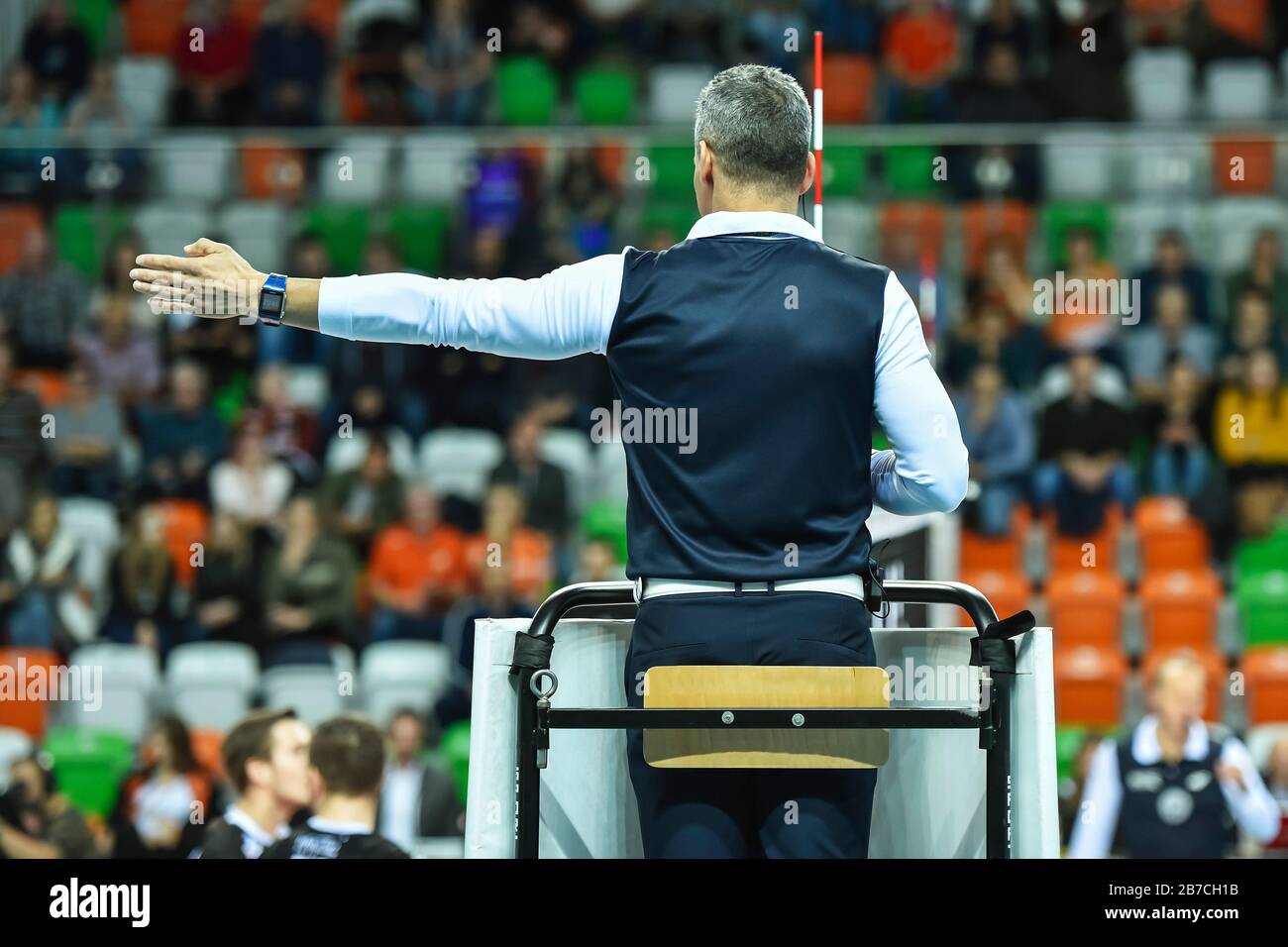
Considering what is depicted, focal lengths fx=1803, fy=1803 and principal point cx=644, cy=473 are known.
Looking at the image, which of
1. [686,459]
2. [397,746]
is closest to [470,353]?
[397,746]

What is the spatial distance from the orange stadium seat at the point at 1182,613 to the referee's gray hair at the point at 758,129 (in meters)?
6.32

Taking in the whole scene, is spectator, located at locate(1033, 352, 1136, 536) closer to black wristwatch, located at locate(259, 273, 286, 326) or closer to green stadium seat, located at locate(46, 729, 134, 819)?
green stadium seat, located at locate(46, 729, 134, 819)

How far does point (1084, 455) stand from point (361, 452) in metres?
3.66

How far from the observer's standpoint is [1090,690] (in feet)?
27.9

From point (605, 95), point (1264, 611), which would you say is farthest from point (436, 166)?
point (1264, 611)

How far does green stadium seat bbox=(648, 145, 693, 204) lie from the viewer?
9008mm

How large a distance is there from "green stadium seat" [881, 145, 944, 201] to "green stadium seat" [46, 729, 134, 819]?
4.30m

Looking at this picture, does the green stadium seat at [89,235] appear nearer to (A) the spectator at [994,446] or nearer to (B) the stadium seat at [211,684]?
(B) the stadium seat at [211,684]

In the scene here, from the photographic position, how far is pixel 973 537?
30.0 feet

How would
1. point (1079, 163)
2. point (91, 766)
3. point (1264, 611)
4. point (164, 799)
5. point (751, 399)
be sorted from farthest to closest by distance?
point (1079, 163) < point (1264, 611) < point (91, 766) < point (164, 799) < point (751, 399)

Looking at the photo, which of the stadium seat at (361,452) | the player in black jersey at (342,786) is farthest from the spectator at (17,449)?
the player in black jersey at (342,786)

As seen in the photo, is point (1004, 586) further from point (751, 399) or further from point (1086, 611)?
point (751, 399)

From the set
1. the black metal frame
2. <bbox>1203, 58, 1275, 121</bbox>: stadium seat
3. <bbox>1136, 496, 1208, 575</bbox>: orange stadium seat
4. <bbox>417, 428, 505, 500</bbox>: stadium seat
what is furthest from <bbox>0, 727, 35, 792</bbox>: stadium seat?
<bbox>1203, 58, 1275, 121</bbox>: stadium seat

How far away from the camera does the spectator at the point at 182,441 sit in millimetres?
9219
